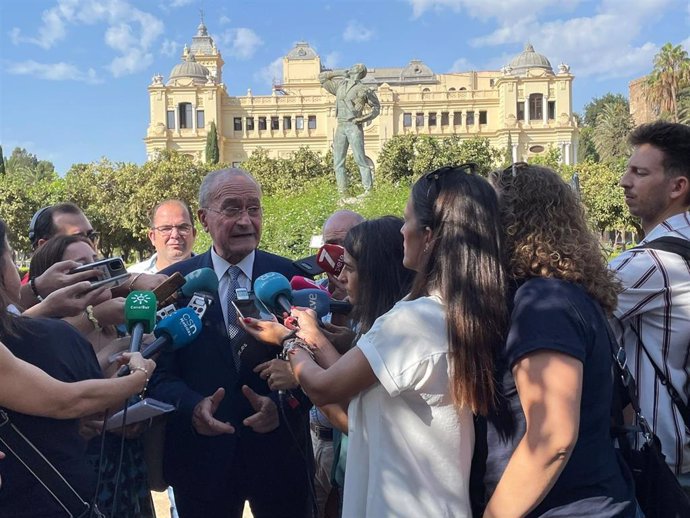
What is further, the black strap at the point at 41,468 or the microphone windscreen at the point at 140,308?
the microphone windscreen at the point at 140,308

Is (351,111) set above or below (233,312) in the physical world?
above

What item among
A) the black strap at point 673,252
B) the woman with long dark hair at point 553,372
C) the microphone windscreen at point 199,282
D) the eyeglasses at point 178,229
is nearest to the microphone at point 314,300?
the microphone windscreen at point 199,282

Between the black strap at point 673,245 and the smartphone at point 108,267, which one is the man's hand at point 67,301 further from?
the black strap at point 673,245

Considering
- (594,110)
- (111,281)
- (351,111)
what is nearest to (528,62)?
(594,110)

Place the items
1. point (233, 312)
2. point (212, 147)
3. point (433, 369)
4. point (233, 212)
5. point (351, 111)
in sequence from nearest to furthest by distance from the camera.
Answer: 1. point (433, 369)
2. point (233, 312)
3. point (233, 212)
4. point (351, 111)
5. point (212, 147)

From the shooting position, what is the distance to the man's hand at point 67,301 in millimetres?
2949

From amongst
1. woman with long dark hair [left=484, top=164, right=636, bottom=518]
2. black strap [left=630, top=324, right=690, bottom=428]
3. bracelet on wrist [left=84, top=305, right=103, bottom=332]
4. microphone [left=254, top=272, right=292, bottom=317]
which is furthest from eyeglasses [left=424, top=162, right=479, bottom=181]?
bracelet on wrist [left=84, top=305, right=103, bottom=332]

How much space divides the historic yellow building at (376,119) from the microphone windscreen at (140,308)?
73406mm

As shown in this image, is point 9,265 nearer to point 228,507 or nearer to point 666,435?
point 228,507

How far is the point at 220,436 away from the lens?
3.39 meters

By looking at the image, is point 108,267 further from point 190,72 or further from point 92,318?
point 190,72

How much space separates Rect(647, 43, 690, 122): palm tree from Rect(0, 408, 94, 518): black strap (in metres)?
47.6

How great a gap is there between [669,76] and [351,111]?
32.4m

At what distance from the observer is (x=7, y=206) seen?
38312 mm
